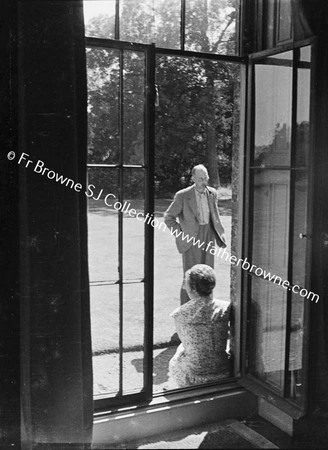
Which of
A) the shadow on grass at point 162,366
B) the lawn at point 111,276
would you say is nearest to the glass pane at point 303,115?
the lawn at point 111,276

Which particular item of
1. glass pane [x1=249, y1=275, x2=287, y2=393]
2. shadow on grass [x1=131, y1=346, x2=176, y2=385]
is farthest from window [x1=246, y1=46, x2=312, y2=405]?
shadow on grass [x1=131, y1=346, x2=176, y2=385]

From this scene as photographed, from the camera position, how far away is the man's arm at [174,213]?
204 inches

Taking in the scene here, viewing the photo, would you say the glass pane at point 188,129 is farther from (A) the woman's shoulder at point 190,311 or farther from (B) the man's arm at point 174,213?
(A) the woman's shoulder at point 190,311

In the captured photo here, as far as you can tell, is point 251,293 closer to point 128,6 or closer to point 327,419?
point 327,419

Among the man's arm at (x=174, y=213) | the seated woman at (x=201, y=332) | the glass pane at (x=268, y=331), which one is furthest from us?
the man's arm at (x=174, y=213)

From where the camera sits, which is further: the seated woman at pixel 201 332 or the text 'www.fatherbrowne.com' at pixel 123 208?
the seated woman at pixel 201 332

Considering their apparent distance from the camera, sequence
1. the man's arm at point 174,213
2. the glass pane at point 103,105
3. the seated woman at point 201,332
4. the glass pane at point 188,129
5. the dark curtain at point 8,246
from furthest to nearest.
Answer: the glass pane at point 188,129, the man's arm at point 174,213, the seated woman at point 201,332, the glass pane at point 103,105, the dark curtain at point 8,246

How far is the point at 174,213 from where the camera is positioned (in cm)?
523

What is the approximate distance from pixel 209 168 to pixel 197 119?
88cm

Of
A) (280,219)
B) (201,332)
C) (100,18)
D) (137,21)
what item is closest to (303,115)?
(280,219)

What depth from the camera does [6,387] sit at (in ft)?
8.35

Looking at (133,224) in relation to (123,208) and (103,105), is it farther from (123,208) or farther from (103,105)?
(103,105)

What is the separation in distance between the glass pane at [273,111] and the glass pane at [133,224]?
77 centimetres

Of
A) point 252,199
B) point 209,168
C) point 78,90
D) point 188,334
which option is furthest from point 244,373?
point 209,168
